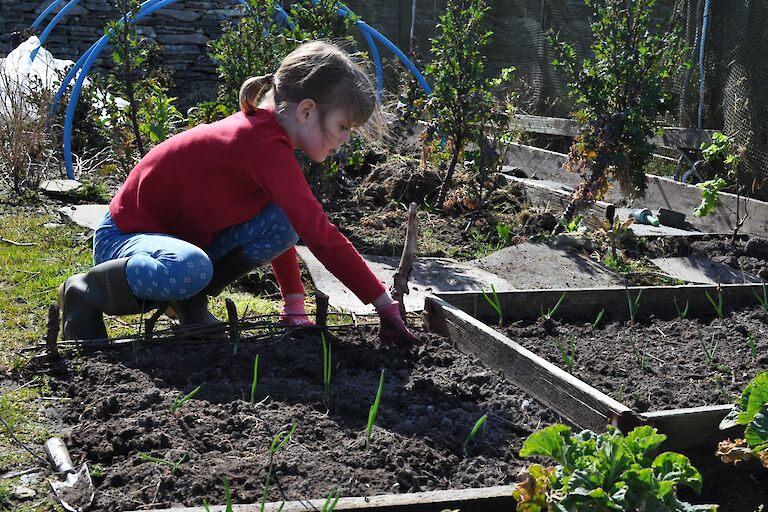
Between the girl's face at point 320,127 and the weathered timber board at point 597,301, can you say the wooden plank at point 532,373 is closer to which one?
the weathered timber board at point 597,301

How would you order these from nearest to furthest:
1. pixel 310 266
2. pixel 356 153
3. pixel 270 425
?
1. pixel 270 425
2. pixel 310 266
3. pixel 356 153

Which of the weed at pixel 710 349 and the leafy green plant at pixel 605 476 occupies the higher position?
the leafy green plant at pixel 605 476

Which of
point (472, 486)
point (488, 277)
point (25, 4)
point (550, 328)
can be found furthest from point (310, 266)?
point (25, 4)

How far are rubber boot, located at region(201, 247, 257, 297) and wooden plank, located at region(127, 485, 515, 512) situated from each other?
1.49 metres

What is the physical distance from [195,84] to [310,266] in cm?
832

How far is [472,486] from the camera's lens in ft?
7.12

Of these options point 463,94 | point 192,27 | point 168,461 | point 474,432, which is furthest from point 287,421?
point 192,27

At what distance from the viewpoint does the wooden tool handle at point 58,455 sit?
213 centimetres

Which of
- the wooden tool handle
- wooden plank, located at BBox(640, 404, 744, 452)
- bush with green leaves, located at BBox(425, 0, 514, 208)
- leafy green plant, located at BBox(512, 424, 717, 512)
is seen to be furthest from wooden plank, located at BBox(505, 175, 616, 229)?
the wooden tool handle

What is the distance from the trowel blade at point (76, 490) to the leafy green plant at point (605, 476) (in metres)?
0.98

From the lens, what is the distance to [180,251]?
2.96 m

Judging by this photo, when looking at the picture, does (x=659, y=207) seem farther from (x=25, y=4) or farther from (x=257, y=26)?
(x=25, y=4)

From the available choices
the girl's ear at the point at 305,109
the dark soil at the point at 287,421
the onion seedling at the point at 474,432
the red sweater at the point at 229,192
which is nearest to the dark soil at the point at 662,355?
the dark soil at the point at 287,421

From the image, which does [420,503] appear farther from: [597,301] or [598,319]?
[597,301]
